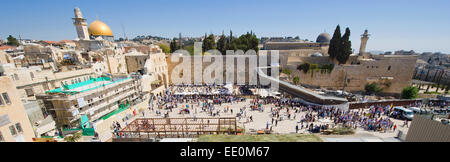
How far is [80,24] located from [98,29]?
489cm

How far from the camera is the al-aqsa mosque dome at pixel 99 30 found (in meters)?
31.0

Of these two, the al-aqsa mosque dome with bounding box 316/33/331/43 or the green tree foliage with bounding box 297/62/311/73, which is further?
the al-aqsa mosque dome with bounding box 316/33/331/43

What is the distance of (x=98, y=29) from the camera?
103 ft

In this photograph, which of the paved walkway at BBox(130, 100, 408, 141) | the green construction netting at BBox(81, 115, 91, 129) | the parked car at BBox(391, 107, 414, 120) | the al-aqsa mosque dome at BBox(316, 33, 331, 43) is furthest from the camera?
the al-aqsa mosque dome at BBox(316, 33, 331, 43)

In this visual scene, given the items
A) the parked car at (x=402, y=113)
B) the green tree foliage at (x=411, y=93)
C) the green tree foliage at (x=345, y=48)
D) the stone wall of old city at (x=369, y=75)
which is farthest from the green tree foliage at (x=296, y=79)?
the green tree foliage at (x=411, y=93)

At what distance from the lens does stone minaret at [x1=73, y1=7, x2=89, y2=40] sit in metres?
26.3

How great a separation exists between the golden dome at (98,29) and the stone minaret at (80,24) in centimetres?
379

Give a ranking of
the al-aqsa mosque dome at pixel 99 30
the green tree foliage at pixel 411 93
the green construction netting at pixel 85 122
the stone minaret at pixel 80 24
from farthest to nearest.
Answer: the al-aqsa mosque dome at pixel 99 30
the stone minaret at pixel 80 24
the green tree foliage at pixel 411 93
the green construction netting at pixel 85 122

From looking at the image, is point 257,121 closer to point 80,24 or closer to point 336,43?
point 336,43

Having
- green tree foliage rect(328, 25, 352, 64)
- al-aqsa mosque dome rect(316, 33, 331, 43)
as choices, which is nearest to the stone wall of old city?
green tree foliage rect(328, 25, 352, 64)

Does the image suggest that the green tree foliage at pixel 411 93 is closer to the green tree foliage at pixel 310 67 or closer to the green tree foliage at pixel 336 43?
the green tree foliage at pixel 310 67

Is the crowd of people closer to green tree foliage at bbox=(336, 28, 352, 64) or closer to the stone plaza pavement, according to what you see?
the stone plaza pavement
